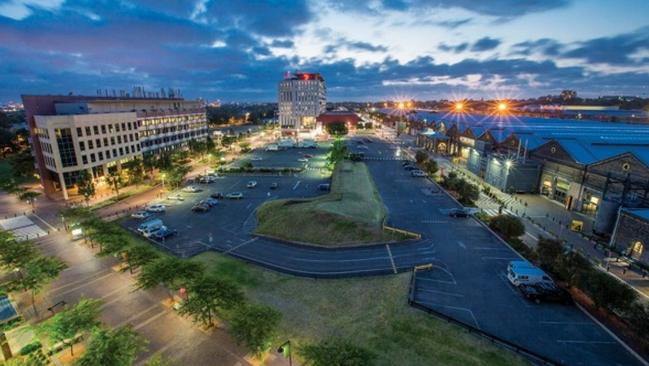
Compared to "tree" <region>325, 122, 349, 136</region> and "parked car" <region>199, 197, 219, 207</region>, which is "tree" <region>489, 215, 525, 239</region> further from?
"tree" <region>325, 122, 349, 136</region>

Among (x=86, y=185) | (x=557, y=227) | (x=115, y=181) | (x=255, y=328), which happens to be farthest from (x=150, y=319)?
(x=557, y=227)

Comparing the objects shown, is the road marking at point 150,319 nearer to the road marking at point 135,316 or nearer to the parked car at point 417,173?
the road marking at point 135,316

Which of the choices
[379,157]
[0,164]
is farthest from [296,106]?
[0,164]

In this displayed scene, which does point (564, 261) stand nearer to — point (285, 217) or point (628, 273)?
point (628, 273)

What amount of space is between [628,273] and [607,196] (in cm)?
1729

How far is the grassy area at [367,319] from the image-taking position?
2303 centimetres

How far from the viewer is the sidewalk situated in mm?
34875

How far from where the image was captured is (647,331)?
881 inches

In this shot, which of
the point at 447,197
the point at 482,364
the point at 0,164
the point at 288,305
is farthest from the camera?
the point at 0,164

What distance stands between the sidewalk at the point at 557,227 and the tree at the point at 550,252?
7921 millimetres

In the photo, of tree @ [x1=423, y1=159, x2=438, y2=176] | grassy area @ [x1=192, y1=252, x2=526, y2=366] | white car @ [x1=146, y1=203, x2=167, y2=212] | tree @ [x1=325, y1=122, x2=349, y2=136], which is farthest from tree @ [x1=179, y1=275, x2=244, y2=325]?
tree @ [x1=325, y1=122, x2=349, y2=136]

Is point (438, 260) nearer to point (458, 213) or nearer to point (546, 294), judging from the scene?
point (546, 294)

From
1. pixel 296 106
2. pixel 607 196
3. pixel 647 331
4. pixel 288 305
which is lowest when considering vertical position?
pixel 288 305

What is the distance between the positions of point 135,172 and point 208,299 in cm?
6251
